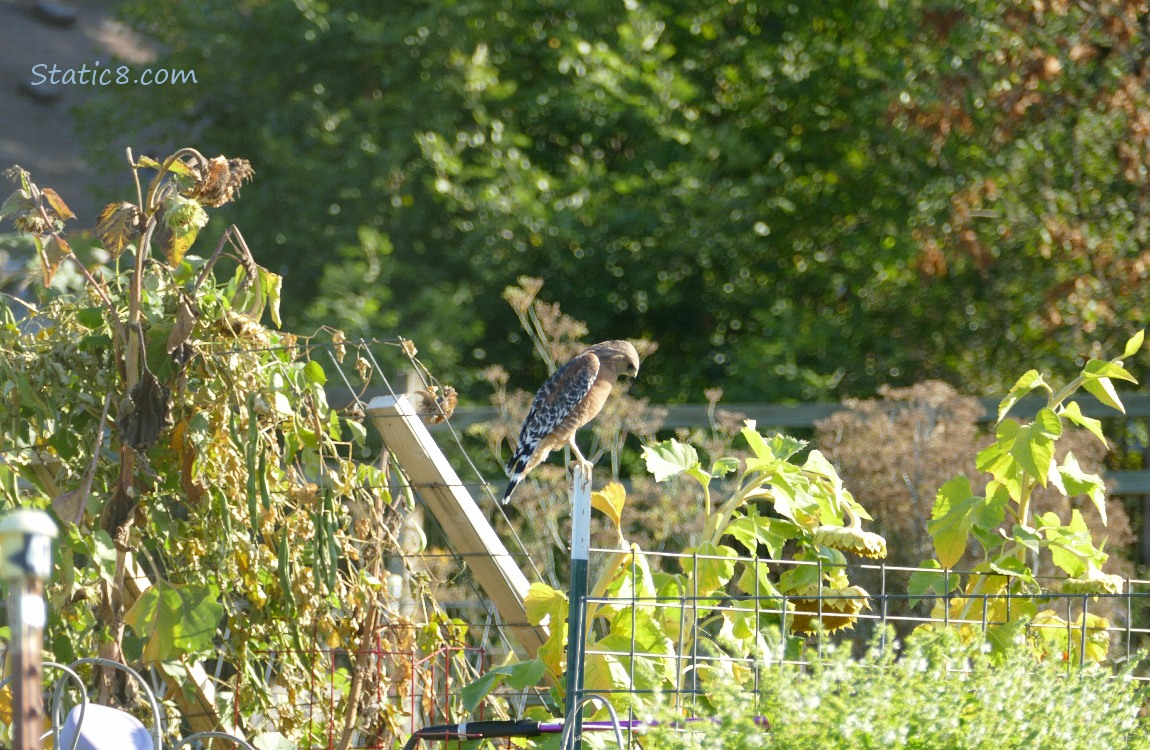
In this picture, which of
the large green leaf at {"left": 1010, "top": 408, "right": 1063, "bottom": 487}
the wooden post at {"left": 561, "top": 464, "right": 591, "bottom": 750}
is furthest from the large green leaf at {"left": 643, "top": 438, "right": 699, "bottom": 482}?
the large green leaf at {"left": 1010, "top": 408, "right": 1063, "bottom": 487}

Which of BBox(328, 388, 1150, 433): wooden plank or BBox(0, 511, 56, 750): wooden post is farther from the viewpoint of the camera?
BBox(328, 388, 1150, 433): wooden plank

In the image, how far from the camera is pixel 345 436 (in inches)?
183

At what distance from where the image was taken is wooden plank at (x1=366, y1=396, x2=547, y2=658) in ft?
7.70

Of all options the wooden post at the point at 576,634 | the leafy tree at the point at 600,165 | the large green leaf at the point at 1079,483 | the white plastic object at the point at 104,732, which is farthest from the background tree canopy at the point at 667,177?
the wooden post at the point at 576,634

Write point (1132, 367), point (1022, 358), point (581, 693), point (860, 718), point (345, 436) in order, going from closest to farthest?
point (860, 718)
point (581, 693)
point (345, 436)
point (1132, 367)
point (1022, 358)

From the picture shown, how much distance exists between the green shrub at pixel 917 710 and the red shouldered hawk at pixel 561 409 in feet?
6.75

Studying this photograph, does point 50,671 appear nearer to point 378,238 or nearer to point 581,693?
point 581,693

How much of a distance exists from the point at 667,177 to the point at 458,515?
16.6 ft

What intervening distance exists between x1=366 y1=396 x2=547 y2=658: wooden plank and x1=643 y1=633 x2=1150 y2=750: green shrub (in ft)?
2.90

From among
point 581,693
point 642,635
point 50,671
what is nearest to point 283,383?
point 50,671

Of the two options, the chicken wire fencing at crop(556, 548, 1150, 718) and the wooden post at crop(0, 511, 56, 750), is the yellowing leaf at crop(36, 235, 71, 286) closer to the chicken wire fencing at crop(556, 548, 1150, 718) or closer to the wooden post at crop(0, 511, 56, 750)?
the chicken wire fencing at crop(556, 548, 1150, 718)

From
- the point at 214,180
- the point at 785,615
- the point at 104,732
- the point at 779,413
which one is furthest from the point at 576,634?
the point at 779,413

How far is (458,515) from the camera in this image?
2.38 m

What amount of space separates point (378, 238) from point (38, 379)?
504cm
